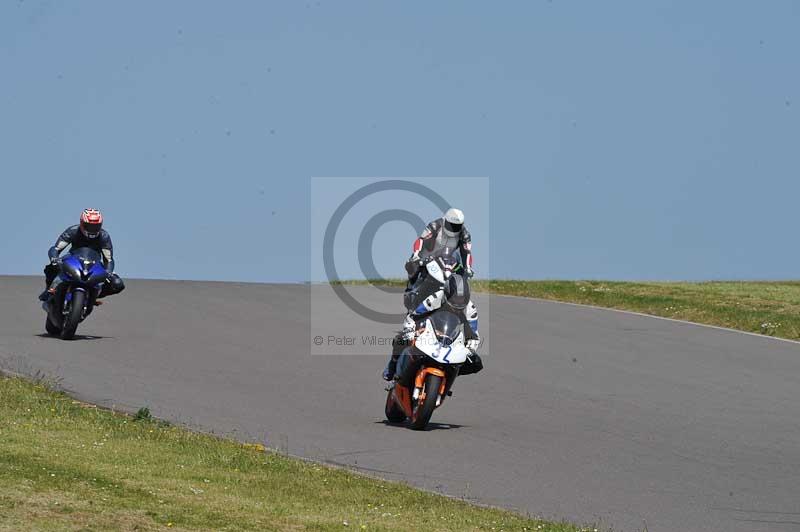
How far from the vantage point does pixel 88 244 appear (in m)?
21.0

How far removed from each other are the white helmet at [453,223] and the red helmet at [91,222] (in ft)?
26.5

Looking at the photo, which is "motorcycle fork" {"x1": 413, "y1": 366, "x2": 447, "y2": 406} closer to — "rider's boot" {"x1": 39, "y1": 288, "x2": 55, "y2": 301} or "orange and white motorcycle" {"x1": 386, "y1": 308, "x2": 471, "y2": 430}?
"orange and white motorcycle" {"x1": 386, "y1": 308, "x2": 471, "y2": 430}

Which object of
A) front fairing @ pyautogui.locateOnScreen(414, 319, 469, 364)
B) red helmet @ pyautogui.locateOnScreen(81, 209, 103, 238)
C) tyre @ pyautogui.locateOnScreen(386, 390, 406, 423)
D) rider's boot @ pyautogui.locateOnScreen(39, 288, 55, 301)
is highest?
red helmet @ pyautogui.locateOnScreen(81, 209, 103, 238)

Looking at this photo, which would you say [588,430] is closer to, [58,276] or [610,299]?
[58,276]

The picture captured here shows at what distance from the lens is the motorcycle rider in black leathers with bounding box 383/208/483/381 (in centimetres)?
1430

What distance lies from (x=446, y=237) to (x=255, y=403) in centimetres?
323

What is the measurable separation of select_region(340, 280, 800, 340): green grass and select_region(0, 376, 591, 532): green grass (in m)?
16.8

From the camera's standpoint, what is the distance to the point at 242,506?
9.56m

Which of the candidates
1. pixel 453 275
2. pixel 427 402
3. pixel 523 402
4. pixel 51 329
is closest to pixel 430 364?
pixel 427 402

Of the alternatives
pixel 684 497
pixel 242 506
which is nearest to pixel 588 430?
pixel 684 497

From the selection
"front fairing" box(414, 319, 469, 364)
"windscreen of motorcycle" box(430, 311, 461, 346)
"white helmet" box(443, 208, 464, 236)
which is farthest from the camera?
"white helmet" box(443, 208, 464, 236)

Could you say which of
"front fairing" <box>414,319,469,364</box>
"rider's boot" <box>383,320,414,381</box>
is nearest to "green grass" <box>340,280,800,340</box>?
"rider's boot" <box>383,320,414,381</box>

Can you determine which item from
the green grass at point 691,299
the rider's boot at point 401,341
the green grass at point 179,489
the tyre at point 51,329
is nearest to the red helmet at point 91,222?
the tyre at point 51,329

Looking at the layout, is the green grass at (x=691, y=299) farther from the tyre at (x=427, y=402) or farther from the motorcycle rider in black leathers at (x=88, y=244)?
the tyre at (x=427, y=402)
